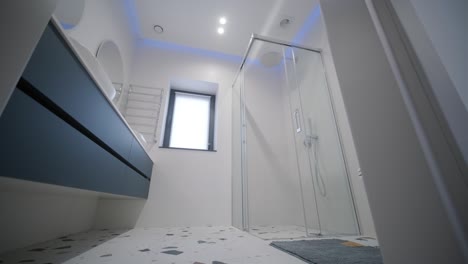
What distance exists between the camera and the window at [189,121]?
108 inches

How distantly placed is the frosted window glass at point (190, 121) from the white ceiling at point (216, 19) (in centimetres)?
91

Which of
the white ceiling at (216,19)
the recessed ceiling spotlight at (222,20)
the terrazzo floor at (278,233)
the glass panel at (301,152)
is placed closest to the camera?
the terrazzo floor at (278,233)

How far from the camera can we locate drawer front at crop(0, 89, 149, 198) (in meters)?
0.45

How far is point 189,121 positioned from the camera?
115 inches

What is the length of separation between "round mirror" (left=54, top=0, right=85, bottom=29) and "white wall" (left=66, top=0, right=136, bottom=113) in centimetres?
3

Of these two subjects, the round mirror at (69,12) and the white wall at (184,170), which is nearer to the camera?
the round mirror at (69,12)

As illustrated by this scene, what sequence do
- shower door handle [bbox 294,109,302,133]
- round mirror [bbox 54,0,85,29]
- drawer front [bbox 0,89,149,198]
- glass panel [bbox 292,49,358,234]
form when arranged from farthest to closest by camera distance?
1. shower door handle [bbox 294,109,302,133]
2. glass panel [bbox 292,49,358,234]
3. round mirror [bbox 54,0,85,29]
4. drawer front [bbox 0,89,149,198]

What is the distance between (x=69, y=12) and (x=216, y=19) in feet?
5.62

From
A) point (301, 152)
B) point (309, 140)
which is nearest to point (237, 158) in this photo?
point (301, 152)

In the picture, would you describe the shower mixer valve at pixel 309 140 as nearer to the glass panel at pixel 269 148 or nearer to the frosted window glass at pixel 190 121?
the glass panel at pixel 269 148

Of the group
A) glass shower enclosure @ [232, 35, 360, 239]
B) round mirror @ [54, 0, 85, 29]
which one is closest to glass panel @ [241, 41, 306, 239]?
glass shower enclosure @ [232, 35, 360, 239]

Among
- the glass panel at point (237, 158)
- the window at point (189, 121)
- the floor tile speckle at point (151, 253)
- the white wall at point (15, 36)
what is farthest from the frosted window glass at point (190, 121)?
the white wall at point (15, 36)

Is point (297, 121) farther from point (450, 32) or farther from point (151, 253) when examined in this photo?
point (151, 253)

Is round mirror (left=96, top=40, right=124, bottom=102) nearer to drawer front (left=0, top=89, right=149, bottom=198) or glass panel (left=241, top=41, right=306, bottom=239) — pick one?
drawer front (left=0, top=89, right=149, bottom=198)
